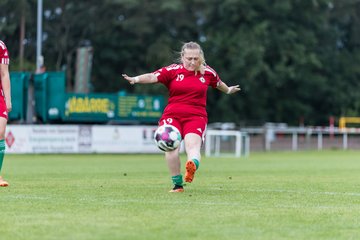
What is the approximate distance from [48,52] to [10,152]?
3001cm

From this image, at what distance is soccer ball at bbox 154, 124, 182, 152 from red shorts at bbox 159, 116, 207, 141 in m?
0.19

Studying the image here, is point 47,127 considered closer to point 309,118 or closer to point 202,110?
point 202,110

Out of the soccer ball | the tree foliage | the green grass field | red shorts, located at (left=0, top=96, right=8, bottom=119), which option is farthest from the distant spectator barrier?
the tree foliage

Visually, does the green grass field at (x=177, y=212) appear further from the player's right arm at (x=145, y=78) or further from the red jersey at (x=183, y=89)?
the player's right arm at (x=145, y=78)

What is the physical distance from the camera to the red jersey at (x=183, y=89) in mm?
11617

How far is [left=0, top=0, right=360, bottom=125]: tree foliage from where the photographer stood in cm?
5697

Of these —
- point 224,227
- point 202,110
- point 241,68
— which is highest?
point 241,68

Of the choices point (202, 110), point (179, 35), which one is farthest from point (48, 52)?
point (202, 110)

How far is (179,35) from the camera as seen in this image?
5919cm

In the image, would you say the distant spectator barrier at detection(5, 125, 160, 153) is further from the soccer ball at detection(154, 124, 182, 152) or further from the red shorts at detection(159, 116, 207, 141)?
the soccer ball at detection(154, 124, 182, 152)

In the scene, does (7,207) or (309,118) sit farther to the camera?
(309,118)

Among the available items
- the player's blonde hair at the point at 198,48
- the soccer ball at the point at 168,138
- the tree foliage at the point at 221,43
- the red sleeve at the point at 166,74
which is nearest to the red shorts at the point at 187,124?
the soccer ball at the point at 168,138

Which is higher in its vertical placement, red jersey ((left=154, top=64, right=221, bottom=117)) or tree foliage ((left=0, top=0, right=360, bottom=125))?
tree foliage ((left=0, top=0, right=360, bottom=125))

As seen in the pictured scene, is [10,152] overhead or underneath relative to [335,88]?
underneath
